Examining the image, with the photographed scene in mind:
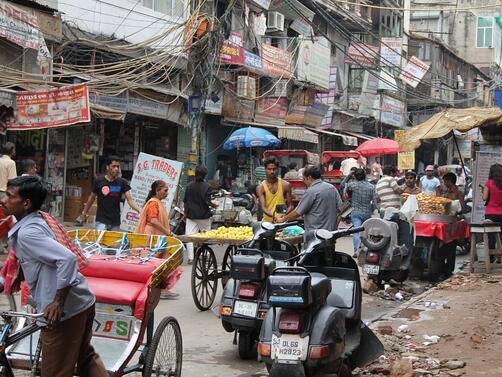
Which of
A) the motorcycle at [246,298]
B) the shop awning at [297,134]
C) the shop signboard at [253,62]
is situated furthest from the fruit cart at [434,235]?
the shop awning at [297,134]

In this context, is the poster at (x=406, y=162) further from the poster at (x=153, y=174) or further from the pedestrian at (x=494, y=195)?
the poster at (x=153, y=174)

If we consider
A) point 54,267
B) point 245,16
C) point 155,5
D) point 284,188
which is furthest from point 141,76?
point 54,267

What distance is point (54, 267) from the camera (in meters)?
4.05

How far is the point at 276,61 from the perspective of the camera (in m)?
25.9

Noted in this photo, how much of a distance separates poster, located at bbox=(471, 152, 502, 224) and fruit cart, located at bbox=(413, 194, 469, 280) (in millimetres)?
1340

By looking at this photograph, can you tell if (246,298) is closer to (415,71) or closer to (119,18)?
(119,18)

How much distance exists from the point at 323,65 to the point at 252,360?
23699mm

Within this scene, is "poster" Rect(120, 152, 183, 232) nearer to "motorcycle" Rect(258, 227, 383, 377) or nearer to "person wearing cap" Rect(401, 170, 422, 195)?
"person wearing cap" Rect(401, 170, 422, 195)

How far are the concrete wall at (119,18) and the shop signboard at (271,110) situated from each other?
234 inches

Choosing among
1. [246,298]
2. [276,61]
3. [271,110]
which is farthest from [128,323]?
[271,110]

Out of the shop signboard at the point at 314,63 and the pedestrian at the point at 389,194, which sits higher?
the shop signboard at the point at 314,63

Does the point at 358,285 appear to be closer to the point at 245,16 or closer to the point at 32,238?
the point at 32,238

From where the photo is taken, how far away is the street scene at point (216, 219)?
5023mm

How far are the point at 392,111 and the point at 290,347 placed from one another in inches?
1402
